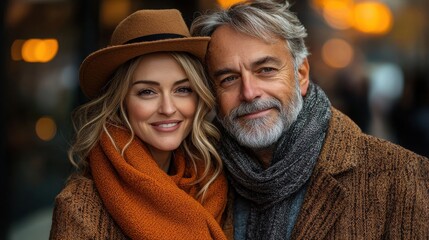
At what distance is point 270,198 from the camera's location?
9.79ft

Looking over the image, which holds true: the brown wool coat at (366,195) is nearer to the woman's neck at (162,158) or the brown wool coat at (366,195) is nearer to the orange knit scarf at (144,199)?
the orange knit scarf at (144,199)

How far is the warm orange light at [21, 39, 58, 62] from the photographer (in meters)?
6.06

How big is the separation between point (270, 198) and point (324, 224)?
9.6 inches

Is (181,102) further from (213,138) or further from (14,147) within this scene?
(14,147)

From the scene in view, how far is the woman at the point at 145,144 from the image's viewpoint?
2.83m

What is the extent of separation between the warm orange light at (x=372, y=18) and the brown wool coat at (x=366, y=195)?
6.98 meters

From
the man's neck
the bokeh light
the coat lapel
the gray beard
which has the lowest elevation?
the bokeh light

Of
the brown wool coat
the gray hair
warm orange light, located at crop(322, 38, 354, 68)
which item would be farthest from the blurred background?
the brown wool coat

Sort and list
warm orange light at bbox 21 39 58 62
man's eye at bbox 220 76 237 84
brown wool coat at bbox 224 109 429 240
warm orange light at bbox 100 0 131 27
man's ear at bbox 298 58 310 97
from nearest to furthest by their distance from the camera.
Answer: brown wool coat at bbox 224 109 429 240 → man's eye at bbox 220 76 237 84 → man's ear at bbox 298 58 310 97 → warm orange light at bbox 21 39 58 62 → warm orange light at bbox 100 0 131 27

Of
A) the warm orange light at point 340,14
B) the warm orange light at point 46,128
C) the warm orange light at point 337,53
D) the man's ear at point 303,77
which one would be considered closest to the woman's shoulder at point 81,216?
the man's ear at point 303,77

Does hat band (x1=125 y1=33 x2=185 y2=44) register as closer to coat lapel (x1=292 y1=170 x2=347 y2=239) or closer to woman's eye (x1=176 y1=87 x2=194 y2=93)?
woman's eye (x1=176 y1=87 x2=194 y2=93)

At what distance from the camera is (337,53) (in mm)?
9633

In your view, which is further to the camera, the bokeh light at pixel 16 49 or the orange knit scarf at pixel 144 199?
the bokeh light at pixel 16 49

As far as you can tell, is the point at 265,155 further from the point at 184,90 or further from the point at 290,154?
the point at 184,90
